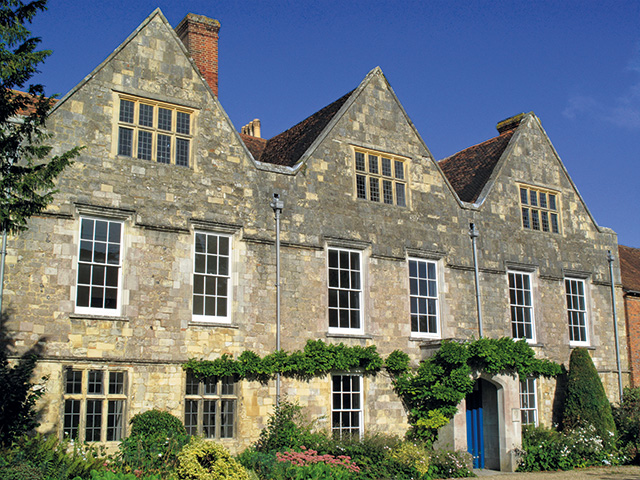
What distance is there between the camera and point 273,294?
18234 mm

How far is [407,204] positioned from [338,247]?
9.57ft

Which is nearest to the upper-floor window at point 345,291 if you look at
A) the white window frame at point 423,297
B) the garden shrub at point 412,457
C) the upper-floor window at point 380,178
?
the white window frame at point 423,297

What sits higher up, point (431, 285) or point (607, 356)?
point (431, 285)

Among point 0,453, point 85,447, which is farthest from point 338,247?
point 0,453

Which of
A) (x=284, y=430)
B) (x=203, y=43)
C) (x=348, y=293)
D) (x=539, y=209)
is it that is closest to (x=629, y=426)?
(x=539, y=209)

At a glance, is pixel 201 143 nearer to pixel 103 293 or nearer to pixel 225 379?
pixel 103 293

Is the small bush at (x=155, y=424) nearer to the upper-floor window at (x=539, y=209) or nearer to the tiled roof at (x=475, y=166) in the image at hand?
the tiled roof at (x=475, y=166)

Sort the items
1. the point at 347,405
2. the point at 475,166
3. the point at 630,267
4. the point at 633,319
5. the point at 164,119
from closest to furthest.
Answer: the point at 164,119 < the point at 347,405 < the point at 475,166 < the point at 633,319 < the point at 630,267

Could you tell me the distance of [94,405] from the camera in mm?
15648

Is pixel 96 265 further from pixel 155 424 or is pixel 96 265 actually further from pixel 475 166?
pixel 475 166

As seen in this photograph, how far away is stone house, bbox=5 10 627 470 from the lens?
52.1ft

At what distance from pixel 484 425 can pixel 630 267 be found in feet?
38.4

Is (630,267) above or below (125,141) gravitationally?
below

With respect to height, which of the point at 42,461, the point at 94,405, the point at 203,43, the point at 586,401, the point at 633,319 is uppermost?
the point at 203,43
